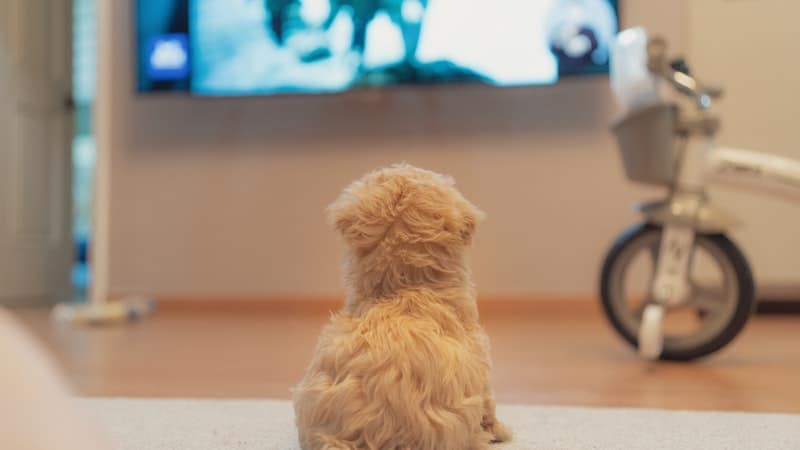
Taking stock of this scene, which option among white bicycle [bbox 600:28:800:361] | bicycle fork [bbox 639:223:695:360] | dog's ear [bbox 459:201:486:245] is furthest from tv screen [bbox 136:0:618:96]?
dog's ear [bbox 459:201:486:245]

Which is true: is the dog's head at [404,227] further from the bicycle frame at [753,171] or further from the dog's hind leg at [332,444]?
the bicycle frame at [753,171]

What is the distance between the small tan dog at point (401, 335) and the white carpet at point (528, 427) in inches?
7.1

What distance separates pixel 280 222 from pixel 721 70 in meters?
1.75

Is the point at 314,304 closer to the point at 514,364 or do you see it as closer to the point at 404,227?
the point at 514,364

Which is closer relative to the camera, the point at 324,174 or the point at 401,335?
the point at 401,335

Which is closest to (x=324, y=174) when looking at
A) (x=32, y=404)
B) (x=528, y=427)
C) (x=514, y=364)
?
(x=514, y=364)

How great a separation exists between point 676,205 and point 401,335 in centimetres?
119

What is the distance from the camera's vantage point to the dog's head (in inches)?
35.3

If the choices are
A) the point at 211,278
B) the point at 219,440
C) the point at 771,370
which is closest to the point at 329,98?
the point at 211,278

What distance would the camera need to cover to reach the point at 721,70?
2984mm

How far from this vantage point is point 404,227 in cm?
90

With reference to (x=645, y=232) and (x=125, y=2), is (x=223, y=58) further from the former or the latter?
(x=645, y=232)

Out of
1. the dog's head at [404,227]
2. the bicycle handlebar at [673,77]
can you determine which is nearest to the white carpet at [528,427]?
the dog's head at [404,227]

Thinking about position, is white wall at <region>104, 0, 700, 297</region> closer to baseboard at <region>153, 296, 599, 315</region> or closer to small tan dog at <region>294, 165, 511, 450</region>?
Answer: baseboard at <region>153, 296, 599, 315</region>
